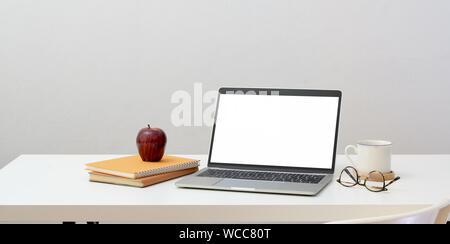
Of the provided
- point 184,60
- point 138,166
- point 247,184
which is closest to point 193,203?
point 247,184

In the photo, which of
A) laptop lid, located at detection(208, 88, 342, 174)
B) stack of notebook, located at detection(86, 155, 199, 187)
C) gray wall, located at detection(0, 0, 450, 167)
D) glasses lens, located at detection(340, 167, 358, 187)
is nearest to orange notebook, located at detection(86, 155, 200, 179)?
stack of notebook, located at detection(86, 155, 199, 187)

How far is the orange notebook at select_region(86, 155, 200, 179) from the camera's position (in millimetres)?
1413

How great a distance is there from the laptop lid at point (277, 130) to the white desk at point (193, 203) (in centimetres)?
17

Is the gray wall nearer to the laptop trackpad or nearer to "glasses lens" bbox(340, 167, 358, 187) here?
"glasses lens" bbox(340, 167, 358, 187)

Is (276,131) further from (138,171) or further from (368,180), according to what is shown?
(138,171)

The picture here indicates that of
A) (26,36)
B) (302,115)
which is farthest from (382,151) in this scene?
(26,36)

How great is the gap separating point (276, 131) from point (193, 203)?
459 mm

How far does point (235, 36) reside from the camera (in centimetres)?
311

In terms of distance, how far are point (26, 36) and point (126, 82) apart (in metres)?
0.58

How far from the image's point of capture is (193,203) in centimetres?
123

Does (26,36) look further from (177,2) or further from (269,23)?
(269,23)

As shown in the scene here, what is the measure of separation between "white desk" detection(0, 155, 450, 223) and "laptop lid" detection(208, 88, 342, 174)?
0.17m
